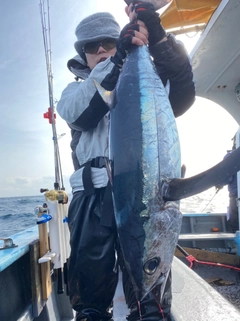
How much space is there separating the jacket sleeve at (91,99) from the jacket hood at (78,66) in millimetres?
398

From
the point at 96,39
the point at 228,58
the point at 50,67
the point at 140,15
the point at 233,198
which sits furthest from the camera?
the point at 233,198

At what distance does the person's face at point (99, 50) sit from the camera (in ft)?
6.17

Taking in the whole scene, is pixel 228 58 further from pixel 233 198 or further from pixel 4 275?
pixel 4 275

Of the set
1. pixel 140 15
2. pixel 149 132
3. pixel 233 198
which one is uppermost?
pixel 140 15

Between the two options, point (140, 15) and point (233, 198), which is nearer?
point (140, 15)

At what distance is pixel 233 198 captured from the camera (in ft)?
16.1

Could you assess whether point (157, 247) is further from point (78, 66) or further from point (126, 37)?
point (78, 66)

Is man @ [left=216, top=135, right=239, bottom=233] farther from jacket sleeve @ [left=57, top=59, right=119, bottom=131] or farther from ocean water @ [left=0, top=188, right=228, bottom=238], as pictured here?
jacket sleeve @ [left=57, top=59, right=119, bottom=131]

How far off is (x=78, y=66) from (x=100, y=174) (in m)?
0.89

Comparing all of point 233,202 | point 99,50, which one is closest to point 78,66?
point 99,50

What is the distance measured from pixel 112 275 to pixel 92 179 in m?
0.59

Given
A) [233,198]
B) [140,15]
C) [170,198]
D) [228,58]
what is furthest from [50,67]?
[233,198]

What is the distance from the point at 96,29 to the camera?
1.87m

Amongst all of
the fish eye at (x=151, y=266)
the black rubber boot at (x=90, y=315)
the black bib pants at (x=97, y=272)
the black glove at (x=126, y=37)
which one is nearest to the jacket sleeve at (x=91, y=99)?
the black glove at (x=126, y=37)
